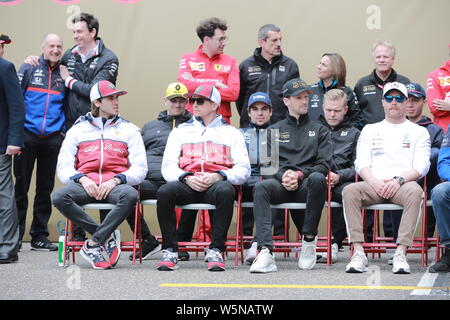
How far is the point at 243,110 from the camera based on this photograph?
6840 millimetres

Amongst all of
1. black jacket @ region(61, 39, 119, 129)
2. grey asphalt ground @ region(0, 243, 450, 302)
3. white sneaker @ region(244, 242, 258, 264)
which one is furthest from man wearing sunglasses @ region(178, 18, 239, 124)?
grey asphalt ground @ region(0, 243, 450, 302)

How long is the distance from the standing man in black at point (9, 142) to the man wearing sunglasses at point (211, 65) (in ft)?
4.82

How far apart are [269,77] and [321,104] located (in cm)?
50

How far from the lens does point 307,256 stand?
5.65m

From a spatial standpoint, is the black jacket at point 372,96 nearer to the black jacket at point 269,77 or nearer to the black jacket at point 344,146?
the black jacket at point 344,146

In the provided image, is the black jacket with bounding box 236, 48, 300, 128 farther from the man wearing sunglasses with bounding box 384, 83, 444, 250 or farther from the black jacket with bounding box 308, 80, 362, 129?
the man wearing sunglasses with bounding box 384, 83, 444, 250

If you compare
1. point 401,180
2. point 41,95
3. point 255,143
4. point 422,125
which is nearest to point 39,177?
point 41,95

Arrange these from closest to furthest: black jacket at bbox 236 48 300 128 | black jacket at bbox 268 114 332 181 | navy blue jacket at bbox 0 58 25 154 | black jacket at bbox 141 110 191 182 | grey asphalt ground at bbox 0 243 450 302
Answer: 1. grey asphalt ground at bbox 0 243 450 302
2. black jacket at bbox 268 114 332 181
3. navy blue jacket at bbox 0 58 25 154
4. black jacket at bbox 141 110 191 182
5. black jacket at bbox 236 48 300 128

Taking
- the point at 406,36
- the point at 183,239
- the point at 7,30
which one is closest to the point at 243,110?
the point at 183,239

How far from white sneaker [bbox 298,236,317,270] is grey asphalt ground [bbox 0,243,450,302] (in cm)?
6

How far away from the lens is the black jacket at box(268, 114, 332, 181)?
234 inches

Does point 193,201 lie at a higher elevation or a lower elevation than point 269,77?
lower

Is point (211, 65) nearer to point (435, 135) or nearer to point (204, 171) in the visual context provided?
point (204, 171)
